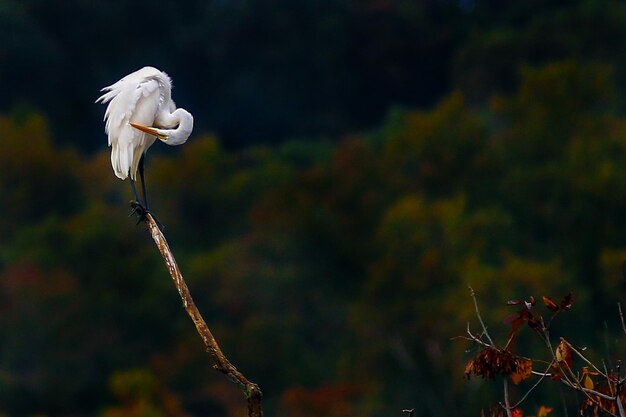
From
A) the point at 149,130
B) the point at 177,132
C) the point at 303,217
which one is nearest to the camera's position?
the point at 177,132

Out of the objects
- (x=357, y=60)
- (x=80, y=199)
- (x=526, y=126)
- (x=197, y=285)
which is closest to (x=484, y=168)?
(x=526, y=126)

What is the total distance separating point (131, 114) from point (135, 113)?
0.06 ft

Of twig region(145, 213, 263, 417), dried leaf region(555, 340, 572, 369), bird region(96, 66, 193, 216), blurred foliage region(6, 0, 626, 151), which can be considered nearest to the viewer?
twig region(145, 213, 263, 417)

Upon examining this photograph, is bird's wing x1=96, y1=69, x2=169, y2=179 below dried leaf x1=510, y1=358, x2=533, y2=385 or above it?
above

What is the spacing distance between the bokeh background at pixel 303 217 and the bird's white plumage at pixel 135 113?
7.46 m

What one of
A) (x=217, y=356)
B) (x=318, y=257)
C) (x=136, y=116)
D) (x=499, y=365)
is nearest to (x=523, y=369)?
(x=499, y=365)

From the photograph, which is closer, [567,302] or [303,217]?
[567,302]

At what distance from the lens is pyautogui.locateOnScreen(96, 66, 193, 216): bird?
538cm

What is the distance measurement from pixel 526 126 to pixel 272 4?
8671 millimetres

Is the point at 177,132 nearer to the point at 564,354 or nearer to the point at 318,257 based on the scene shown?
the point at 564,354

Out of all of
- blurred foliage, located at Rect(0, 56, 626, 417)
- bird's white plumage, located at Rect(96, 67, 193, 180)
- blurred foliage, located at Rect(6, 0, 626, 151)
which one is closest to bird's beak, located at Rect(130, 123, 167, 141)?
bird's white plumage, located at Rect(96, 67, 193, 180)

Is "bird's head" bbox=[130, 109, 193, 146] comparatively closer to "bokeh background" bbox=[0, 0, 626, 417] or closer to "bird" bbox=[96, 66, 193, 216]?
"bird" bbox=[96, 66, 193, 216]

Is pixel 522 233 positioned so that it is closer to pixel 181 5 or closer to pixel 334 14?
pixel 334 14

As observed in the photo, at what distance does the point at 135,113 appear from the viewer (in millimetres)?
5406
